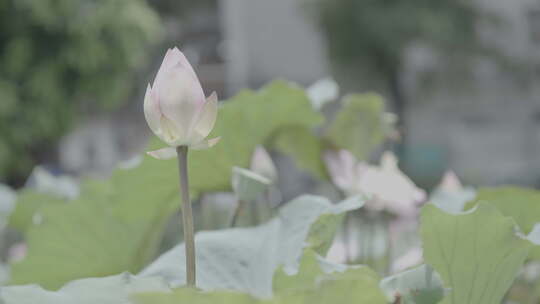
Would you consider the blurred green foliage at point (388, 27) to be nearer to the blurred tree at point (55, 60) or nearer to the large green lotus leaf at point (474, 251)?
the blurred tree at point (55, 60)

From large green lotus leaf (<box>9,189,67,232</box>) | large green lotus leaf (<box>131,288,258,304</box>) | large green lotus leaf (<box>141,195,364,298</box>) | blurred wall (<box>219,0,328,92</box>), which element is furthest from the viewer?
blurred wall (<box>219,0,328,92</box>)

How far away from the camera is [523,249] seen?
0.23 metres

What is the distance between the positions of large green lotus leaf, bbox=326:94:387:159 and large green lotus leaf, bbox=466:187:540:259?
0.43ft

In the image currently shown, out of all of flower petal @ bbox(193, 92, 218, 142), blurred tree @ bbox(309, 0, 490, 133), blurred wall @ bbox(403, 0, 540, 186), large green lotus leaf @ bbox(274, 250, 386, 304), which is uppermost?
blurred tree @ bbox(309, 0, 490, 133)

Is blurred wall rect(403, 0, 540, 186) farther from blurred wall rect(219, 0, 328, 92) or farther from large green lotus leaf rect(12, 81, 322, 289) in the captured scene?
large green lotus leaf rect(12, 81, 322, 289)

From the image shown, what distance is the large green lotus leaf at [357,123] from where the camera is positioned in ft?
1.49

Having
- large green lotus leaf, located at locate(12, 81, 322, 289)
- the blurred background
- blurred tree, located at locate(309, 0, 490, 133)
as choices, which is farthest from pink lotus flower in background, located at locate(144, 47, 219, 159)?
blurred tree, located at locate(309, 0, 490, 133)

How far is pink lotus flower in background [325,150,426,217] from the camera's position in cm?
41

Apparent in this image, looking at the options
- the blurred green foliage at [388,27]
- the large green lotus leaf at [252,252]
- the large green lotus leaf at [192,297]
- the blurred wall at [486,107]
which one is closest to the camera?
the large green lotus leaf at [192,297]

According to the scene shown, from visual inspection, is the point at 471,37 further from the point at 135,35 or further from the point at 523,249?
the point at 523,249

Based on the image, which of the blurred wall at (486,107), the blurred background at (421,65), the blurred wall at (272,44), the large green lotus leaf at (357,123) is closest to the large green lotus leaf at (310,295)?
the large green lotus leaf at (357,123)

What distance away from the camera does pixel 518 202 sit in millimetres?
330

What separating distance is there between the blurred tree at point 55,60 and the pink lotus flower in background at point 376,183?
15.6 feet

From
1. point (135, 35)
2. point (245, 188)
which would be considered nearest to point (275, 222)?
point (245, 188)
